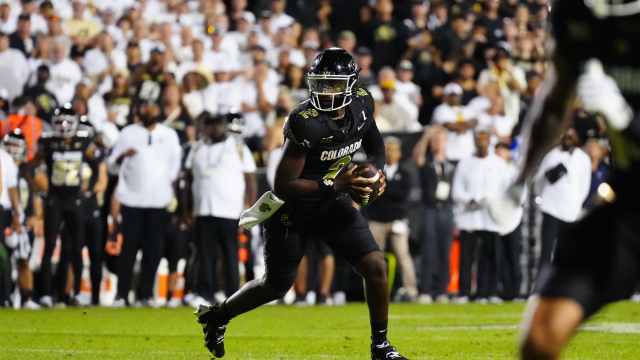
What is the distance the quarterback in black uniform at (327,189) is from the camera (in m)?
8.39

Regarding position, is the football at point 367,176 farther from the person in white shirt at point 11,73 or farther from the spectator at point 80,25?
the spectator at point 80,25

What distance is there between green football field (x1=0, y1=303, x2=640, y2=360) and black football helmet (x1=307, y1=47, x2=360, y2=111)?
1870mm

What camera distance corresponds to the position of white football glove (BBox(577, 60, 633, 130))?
4.92m

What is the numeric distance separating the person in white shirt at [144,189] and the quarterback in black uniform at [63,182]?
46 centimetres

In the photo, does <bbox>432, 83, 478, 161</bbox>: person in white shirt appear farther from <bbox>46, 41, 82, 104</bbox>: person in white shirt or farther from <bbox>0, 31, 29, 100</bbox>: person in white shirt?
<bbox>0, 31, 29, 100</bbox>: person in white shirt

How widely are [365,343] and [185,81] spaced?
7.68 meters

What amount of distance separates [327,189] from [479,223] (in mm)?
9119

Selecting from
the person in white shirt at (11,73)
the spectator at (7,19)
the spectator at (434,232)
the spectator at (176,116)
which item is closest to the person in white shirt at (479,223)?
the spectator at (434,232)

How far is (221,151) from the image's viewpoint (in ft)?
52.4

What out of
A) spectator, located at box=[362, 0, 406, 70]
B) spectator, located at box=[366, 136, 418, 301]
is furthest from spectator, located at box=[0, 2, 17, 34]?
spectator, located at box=[362, 0, 406, 70]

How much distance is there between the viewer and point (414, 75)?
2080 cm

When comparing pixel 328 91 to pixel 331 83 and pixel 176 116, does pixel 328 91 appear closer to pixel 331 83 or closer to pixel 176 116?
pixel 331 83

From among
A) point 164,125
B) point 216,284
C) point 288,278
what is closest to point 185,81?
point 164,125

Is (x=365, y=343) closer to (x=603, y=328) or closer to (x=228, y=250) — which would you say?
(x=603, y=328)
